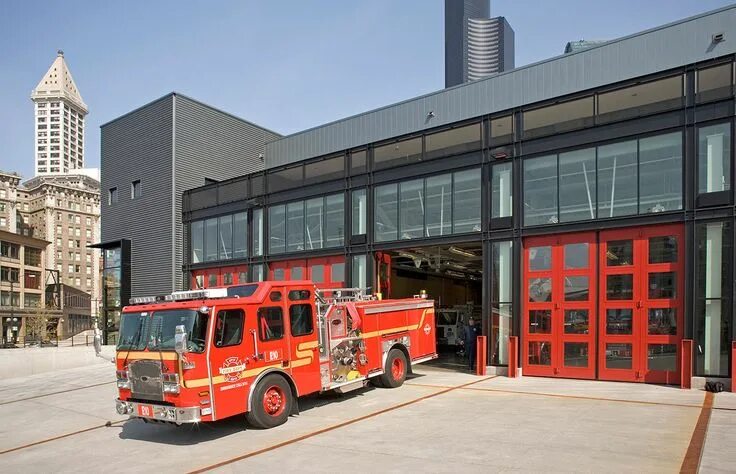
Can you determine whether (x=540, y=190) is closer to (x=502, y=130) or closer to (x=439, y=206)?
(x=502, y=130)

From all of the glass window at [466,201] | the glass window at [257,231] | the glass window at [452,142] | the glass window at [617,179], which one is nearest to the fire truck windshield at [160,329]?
the glass window at [466,201]

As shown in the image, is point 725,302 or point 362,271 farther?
point 362,271

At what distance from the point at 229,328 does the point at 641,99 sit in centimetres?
1172

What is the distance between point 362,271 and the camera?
21047 millimetres

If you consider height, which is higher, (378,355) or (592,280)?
(592,280)

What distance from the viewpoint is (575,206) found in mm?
15906

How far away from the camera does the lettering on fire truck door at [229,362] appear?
9.79 meters

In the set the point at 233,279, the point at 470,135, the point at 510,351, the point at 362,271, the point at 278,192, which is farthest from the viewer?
the point at 233,279

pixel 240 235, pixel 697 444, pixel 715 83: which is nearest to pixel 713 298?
pixel 715 83

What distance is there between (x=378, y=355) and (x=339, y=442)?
15.4 ft

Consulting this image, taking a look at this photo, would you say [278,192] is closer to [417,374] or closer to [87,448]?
[417,374]

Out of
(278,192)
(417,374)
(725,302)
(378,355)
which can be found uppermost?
(278,192)

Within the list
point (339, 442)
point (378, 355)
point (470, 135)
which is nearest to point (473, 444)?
point (339, 442)

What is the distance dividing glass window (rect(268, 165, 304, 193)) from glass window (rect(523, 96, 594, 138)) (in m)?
9.85
